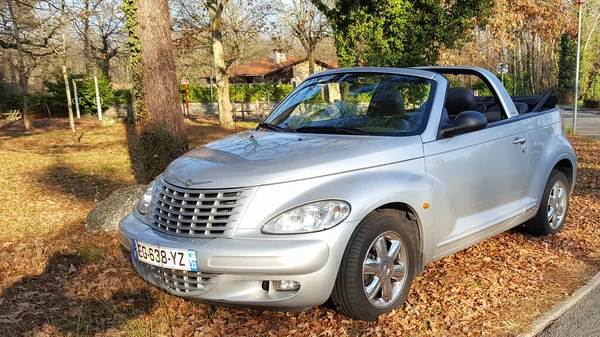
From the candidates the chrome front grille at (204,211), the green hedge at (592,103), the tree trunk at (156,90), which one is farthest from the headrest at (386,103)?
the green hedge at (592,103)

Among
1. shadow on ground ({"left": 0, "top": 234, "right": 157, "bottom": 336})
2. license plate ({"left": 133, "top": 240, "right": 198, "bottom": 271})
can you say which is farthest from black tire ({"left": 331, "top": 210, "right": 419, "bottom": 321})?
shadow on ground ({"left": 0, "top": 234, "right": 157, "bottom": 336})

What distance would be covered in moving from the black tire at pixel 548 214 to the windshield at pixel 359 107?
1955 mm

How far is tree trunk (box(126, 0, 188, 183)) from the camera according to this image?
7.36 m

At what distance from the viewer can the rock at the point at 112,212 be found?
6.12m

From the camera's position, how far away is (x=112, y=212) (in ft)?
20.4

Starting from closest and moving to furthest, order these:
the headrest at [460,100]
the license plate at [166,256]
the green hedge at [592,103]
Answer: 1. the license plate at [166,256]
2. the headrest at [460,100]
3. the green hedge at [592,103]

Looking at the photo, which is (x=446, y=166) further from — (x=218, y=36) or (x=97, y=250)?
(x=218, y=36)

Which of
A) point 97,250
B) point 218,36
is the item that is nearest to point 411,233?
point 97,250

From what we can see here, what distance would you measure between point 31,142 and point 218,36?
9740mm

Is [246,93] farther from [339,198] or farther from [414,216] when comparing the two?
[339,198]

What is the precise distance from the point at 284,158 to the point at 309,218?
513 millimetres

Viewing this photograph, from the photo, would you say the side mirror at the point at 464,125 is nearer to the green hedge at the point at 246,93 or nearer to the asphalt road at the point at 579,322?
the asphalt road at the point at 579,322

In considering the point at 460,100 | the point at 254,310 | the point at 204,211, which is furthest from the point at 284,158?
the point at 460,100

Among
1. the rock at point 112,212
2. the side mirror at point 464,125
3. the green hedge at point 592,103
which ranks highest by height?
the side mirror at point 464,125
